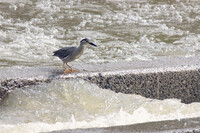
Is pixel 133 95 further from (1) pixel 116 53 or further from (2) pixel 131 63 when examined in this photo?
(1) pixel 116 53

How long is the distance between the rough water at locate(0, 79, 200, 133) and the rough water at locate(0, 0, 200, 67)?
9.65 feet

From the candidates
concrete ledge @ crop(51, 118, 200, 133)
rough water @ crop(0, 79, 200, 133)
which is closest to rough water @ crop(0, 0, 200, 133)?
rough water @ crop(0, 79, 200, 133)

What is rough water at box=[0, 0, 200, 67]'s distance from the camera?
7.58 metres

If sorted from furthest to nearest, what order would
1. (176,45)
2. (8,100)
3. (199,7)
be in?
(199,7)
(176,45)
(8,100)

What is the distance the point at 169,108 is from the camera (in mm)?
4074

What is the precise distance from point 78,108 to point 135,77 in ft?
2.08

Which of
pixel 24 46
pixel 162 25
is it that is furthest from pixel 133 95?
pixel 162 25

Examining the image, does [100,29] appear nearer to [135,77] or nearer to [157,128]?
[135,77]

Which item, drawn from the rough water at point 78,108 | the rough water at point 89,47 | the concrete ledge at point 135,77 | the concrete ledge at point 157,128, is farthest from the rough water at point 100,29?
the concrete ledge at point 157,128

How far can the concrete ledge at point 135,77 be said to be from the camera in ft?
13.1

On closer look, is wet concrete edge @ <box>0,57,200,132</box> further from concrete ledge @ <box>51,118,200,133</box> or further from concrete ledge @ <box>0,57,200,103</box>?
concrete ledge @ <box>51,118,200,133</box>

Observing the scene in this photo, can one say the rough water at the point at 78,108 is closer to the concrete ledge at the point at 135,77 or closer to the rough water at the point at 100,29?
the concrete ledge at the point at 135,77

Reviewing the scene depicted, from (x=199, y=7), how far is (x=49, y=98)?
8.18m

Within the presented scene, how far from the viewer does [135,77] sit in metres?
4.13
